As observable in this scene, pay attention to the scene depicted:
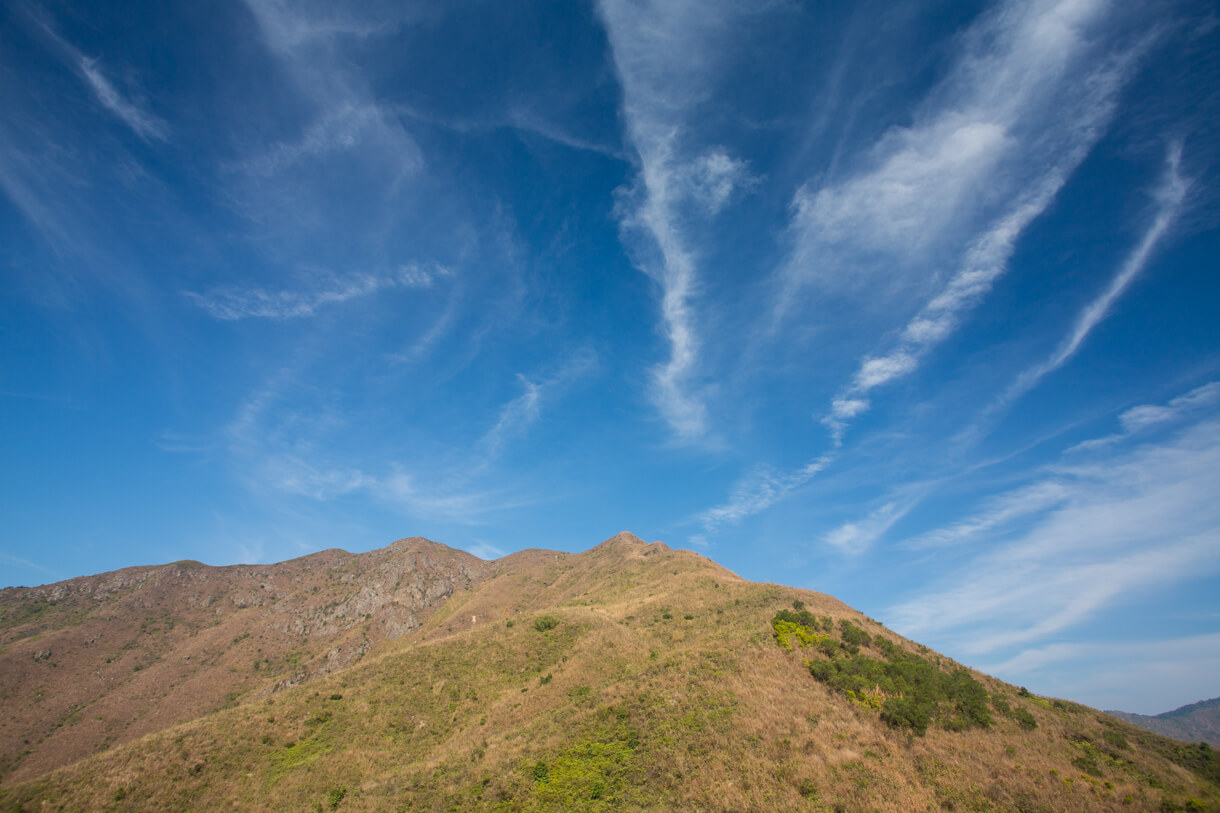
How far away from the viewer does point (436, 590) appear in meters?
132

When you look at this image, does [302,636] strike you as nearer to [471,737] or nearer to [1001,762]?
[471,737]

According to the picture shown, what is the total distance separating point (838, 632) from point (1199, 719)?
28579 cm

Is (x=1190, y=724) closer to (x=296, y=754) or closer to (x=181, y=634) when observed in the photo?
(x=296, y=754)

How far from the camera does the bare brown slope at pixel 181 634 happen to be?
79.5 meters

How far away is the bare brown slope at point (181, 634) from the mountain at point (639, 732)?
1.08 metres

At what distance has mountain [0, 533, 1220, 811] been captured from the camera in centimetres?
2347

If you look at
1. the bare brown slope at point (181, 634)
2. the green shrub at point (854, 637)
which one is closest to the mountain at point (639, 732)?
the green shrub at point (854, 637)

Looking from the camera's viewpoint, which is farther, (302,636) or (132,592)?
(132,592)

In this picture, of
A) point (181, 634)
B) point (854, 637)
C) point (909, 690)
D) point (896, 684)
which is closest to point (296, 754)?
point (896, 684)

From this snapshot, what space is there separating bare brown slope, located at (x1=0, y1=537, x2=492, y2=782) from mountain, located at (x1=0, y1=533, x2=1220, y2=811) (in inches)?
42.7

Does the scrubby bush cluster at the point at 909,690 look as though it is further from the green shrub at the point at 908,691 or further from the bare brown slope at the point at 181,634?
the bare brown slope at the point at 181,634

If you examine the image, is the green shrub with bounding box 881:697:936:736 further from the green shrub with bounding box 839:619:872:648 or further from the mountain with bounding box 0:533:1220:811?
the green shrub with bounding box 839:619:872:648

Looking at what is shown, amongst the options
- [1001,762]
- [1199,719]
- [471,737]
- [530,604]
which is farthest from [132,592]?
[1199,719]

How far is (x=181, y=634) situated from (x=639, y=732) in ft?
475
